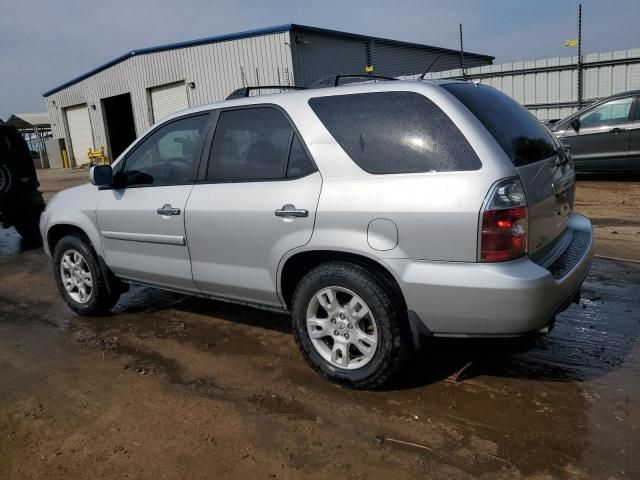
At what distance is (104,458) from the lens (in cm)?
279

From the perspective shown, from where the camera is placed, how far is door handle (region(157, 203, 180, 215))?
154 inches

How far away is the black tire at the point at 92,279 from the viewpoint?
Answer: 472 cm

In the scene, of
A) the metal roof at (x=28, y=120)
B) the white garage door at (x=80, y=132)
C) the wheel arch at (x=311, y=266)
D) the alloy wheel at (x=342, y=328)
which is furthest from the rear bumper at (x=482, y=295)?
the metal roof at (x=28, y=120)

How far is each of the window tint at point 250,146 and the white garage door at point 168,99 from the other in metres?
18.6

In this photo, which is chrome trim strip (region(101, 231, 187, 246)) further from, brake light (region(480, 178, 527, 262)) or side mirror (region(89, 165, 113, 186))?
brake light (region(480, 178, 527, 262))

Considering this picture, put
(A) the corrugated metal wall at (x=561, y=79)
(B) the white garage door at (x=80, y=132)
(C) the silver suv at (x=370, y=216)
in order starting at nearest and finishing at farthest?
1. (C) the silver suv at (x=370, y=216)
2. (A) the corrugated metal wall at (x=561, y=79)
3. (B) the white garage door at (x=80, y=132)

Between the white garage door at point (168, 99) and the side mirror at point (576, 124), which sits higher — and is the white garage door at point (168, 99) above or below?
above

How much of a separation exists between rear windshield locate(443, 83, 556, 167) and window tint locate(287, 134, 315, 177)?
0.90 meters

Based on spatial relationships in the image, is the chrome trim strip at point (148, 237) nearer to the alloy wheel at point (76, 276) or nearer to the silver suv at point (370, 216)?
the silver suv at point (370, 216)

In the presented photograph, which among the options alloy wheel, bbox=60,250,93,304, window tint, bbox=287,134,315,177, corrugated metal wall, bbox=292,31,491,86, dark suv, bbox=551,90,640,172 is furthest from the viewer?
corrugated metal wall, bbox=292,31,491,86

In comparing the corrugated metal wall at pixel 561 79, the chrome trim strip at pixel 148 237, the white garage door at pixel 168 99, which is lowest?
the chrome trim strip at pixel 148 237

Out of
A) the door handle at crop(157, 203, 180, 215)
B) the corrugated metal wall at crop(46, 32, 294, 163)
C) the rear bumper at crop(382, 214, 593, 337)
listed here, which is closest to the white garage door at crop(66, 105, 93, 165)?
the corrugated metal wall at crop(46, 32, 294, 163)

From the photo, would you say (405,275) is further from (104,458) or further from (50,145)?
(50,145)

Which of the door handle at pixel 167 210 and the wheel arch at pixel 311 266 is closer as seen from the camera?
the wheel arch at pixel 311 266
